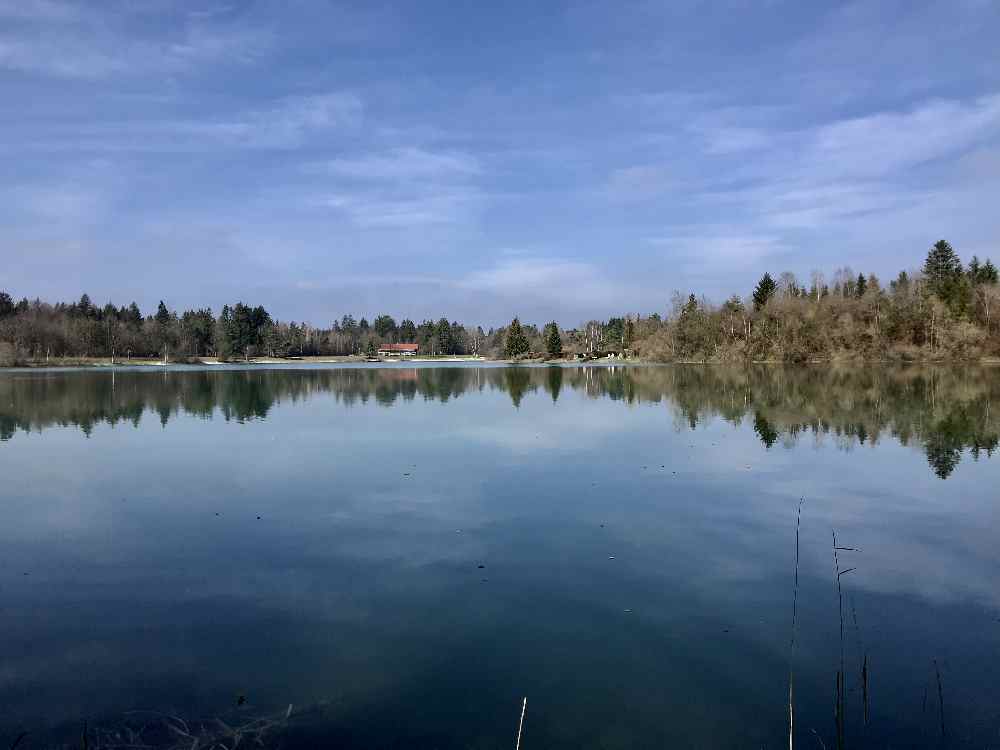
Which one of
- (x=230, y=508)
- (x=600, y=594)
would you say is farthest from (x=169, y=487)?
(x=600, y=594)

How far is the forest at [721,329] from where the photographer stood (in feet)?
241

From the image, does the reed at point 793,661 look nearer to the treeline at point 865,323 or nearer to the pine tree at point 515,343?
the treeline at point 865,323

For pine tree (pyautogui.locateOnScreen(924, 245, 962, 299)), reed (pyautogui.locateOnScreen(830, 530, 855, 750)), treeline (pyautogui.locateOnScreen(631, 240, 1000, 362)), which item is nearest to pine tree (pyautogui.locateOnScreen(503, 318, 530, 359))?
treeline (pyautogui.locateOnScreen(631, 240, 1000, 362))

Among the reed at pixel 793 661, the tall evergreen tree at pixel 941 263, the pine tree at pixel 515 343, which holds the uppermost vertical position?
the tall evergreen tree at pixel 941 263

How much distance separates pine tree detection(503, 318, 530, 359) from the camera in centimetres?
11200

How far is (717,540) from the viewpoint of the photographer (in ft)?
29.1

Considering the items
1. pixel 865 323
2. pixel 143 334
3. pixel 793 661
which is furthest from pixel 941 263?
pixel 143 334

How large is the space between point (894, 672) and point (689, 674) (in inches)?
66.1

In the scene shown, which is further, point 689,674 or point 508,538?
point 508,538

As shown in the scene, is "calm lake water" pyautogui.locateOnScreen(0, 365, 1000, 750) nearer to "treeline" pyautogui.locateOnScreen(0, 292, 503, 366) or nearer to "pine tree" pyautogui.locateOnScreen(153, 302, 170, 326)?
"treeline" pyautogui.locateOnScreen(0, 292, 503, 366)

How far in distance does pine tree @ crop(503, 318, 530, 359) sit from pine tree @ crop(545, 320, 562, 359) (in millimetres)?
4070

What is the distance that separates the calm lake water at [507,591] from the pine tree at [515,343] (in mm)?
95564

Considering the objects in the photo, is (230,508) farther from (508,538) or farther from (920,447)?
(920,447)

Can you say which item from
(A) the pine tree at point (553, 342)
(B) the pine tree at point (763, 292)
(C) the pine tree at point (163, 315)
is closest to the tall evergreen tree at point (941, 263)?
(B) the pine tree at point (763, 292)
